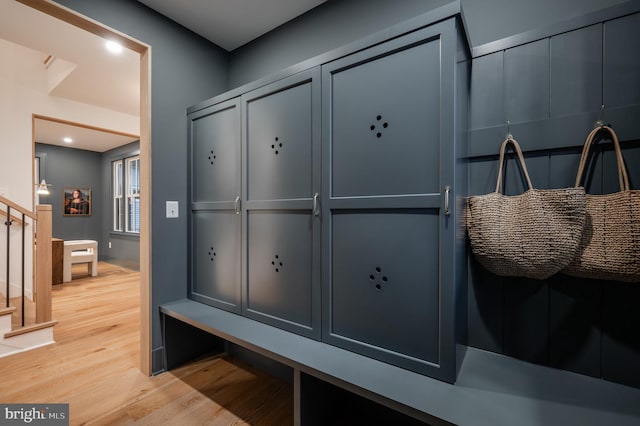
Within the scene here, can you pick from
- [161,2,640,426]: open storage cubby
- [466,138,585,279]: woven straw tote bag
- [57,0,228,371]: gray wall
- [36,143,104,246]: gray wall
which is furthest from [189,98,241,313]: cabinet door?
[36,143,104,246]: gray wall

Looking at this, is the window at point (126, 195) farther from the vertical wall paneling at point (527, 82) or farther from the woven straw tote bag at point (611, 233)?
the woven straw tote bag at point (611, 233)

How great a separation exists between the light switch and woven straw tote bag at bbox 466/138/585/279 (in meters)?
2.00

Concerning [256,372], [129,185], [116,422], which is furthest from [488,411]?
[129,185]

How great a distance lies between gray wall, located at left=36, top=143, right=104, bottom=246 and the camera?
6.87 m

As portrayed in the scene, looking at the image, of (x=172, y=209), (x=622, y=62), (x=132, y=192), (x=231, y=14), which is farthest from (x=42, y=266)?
(x=132, y=192)

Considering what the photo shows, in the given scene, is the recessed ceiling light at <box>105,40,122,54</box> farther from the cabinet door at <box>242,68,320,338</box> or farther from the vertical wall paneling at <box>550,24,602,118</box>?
the vertical wall paneling at <box>550,24,602,118</box>

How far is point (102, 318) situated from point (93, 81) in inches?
112

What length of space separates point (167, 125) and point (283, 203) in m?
1.21

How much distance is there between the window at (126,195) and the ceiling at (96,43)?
7.47 ft

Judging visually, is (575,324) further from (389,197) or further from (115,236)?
(115,236)

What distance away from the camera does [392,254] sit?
131cm

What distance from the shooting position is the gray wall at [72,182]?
6.87 metres

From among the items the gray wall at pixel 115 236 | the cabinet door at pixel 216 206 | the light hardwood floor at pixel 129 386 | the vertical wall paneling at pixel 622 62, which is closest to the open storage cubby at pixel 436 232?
the vertical wall paneling at pixel 622 62

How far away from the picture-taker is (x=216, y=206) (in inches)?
83.4
